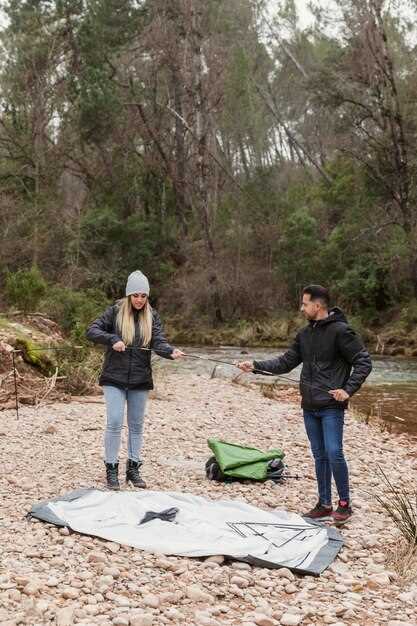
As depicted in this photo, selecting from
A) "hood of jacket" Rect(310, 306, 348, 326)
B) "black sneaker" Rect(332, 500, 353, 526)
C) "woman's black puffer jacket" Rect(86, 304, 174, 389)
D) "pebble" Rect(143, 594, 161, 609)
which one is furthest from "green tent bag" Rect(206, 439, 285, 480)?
"pebble" Rect(143, 594, 161, 609)

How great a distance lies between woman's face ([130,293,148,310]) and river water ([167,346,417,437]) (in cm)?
200

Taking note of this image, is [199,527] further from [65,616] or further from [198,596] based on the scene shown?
[65,616]

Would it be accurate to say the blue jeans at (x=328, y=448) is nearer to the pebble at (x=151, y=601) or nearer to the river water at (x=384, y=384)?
the river water at (x=384, y=384)

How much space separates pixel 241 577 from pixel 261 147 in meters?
34.6

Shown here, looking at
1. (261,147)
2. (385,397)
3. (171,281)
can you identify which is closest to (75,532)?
(385,397)

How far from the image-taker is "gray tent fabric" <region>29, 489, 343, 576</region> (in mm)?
4586

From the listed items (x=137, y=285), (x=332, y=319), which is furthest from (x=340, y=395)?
(x=137, y=285)

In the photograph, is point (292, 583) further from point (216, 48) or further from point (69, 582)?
point (216, 48)

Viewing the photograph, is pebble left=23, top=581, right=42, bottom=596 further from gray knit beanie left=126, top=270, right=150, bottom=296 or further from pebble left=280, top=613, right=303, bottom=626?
gray knit beanie left=126, top=270, right=150, bottom=296

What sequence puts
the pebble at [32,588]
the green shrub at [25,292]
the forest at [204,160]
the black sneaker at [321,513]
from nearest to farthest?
the pebble at [32,588] → the black sneaker at [321,513] → the green shrub at [25,292] → the forest at [204,160]

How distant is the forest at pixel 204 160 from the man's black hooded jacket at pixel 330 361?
1452 cm

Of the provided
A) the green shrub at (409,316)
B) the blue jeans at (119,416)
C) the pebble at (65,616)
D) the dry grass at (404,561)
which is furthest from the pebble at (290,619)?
the green shrub at (409,316)

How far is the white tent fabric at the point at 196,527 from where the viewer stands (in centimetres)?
461

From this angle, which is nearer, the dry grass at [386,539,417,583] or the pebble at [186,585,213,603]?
the pebble at [186,585,213,603]
